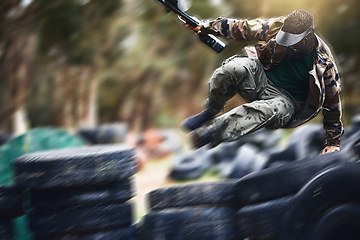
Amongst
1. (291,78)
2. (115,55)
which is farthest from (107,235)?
(115,55)

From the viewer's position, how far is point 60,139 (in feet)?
22.4

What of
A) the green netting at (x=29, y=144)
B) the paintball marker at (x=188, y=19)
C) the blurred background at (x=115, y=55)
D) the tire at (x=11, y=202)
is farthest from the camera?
the blurred background at (x=115, y=55)

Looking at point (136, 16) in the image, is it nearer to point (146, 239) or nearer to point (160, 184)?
point (160, 184)

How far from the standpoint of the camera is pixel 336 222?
261 cm

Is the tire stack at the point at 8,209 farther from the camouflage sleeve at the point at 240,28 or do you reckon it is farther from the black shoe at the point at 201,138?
the camouflage sleeve at the point at 240,28

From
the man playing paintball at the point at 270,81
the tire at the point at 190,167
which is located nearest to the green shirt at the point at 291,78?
the man playing paintball at the point at 270,81

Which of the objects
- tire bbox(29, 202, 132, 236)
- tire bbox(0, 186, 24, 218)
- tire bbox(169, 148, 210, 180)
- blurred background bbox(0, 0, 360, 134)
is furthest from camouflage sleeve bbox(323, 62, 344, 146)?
tire bbox(169, 148, 210, 180)

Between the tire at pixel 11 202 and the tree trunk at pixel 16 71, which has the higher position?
the tree trunk at pixel 16 71

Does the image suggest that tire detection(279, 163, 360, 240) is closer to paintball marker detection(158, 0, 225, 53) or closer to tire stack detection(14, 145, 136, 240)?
paintball marker detection(158, 0, 225, 53)

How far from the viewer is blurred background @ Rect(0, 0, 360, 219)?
46.0 feet

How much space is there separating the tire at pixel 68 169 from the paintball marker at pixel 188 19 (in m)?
1.05

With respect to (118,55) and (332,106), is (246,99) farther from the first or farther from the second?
(118,55)

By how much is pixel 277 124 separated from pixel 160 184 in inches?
281

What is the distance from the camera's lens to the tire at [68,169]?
321 cm
